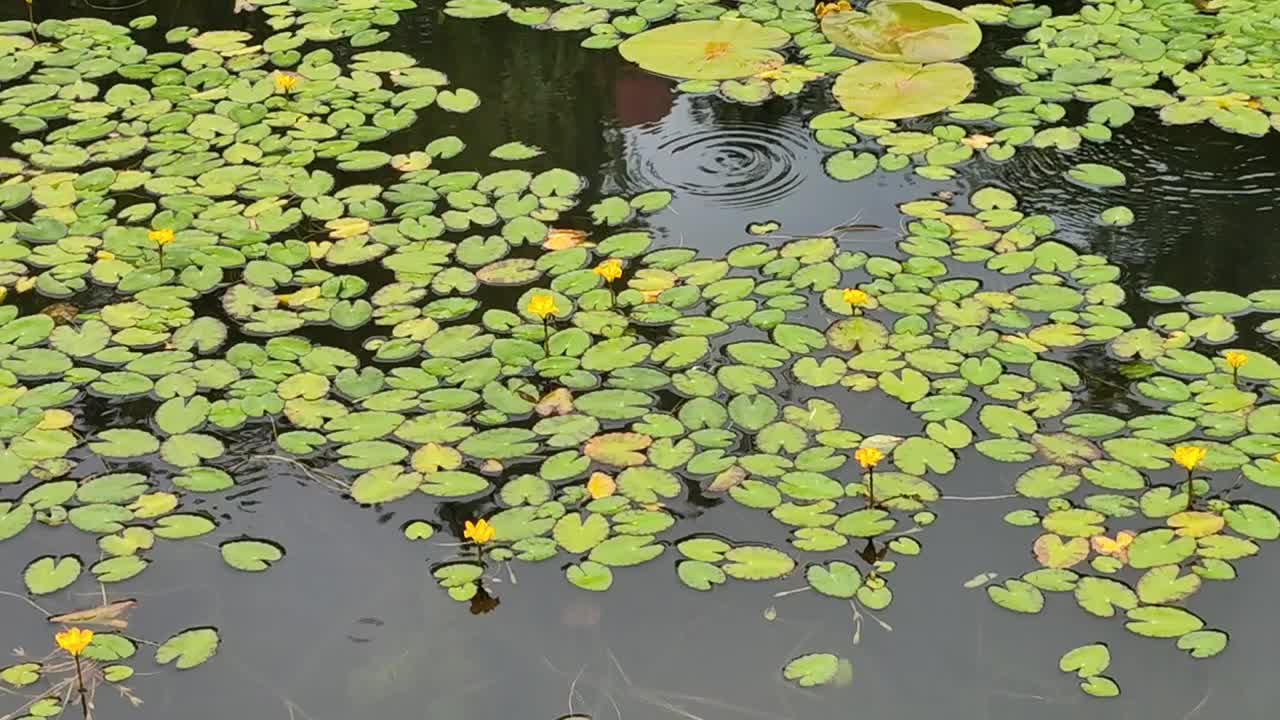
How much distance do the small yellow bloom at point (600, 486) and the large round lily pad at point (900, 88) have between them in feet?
5.24

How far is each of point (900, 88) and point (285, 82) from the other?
1.68 metres

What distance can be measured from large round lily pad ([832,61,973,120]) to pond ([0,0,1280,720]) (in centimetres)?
1

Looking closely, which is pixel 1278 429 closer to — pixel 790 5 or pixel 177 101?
pixel 790 5

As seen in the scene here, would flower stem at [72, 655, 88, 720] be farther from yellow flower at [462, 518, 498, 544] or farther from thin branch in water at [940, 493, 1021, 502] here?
thin branch in water at [940, 493, 1021, 502]

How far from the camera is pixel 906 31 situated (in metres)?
4.18

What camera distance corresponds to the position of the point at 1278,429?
271 centimetres

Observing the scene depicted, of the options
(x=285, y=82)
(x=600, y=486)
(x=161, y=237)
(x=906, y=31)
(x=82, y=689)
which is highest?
(x=906, y=31)

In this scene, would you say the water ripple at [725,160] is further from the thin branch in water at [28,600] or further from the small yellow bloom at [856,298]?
the thin branch in water at [28,600]

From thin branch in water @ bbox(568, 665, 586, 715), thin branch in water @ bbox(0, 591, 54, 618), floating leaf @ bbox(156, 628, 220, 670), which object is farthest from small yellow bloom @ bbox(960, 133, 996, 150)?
thin branch in water @ bbox(0, 591, 54, 618)

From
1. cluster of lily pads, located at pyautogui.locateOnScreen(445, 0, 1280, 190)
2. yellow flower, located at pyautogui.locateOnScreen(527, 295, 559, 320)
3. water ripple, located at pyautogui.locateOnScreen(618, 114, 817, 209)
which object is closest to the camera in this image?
yellow flower, located at pyautogui.locateOnScreen(527, 295, 559, 320)

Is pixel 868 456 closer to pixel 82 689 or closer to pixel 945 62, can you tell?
pixel 82 689

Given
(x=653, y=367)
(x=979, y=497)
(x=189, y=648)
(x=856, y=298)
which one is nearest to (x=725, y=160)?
(x=856, y=298)

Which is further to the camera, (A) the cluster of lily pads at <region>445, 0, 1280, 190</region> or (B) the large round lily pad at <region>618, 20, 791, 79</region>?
(B) the large round lily pad at <region>618, 20, 791, 79</region>

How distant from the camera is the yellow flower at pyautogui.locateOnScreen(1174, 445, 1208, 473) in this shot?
8.12 ft
